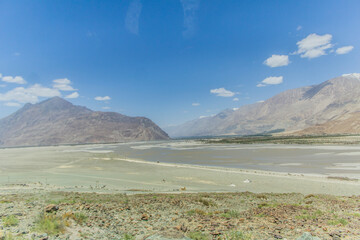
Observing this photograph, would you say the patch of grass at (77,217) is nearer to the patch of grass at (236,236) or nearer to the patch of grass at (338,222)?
the patch of grass at (236,236)

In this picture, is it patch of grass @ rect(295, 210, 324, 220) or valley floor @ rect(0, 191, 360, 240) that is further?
patch of grass @ rect(295, 210, 324, 220)

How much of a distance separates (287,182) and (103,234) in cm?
1920

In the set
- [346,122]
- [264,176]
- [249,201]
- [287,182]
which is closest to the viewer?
[249,201]

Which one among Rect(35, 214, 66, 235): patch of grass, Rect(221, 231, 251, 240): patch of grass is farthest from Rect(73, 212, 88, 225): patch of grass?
Rect(221, 231, 251, 240): patch of grass

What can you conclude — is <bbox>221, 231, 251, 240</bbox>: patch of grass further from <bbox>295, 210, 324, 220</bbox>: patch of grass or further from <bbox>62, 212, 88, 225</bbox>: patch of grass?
<bbox>62, 212, 88, 225</bbox>: patch of grass

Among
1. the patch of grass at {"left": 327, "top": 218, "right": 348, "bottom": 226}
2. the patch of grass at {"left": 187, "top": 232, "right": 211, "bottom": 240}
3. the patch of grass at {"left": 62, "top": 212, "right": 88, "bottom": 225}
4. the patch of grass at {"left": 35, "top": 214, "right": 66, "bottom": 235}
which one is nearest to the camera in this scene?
the patch of grass at {"left": 187, "top": 232, "right": 211, "bottom": 240}

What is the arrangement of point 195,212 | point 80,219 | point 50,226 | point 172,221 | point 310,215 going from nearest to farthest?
point 50,226, point 80,219, point 172,221, point 310,215, point 195,212

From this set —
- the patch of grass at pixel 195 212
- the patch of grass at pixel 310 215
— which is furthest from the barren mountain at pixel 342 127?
the patch of grass at pixel 195 212

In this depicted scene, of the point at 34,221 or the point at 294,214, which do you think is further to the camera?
the point at 294,214

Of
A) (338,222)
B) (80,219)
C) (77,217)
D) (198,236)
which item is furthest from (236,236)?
(77,217)

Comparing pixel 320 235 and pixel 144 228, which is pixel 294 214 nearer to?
pixel 320 235

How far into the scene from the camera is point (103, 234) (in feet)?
23.5

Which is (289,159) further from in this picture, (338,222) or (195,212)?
(195,212)

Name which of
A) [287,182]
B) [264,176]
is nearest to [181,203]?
[287,182]
